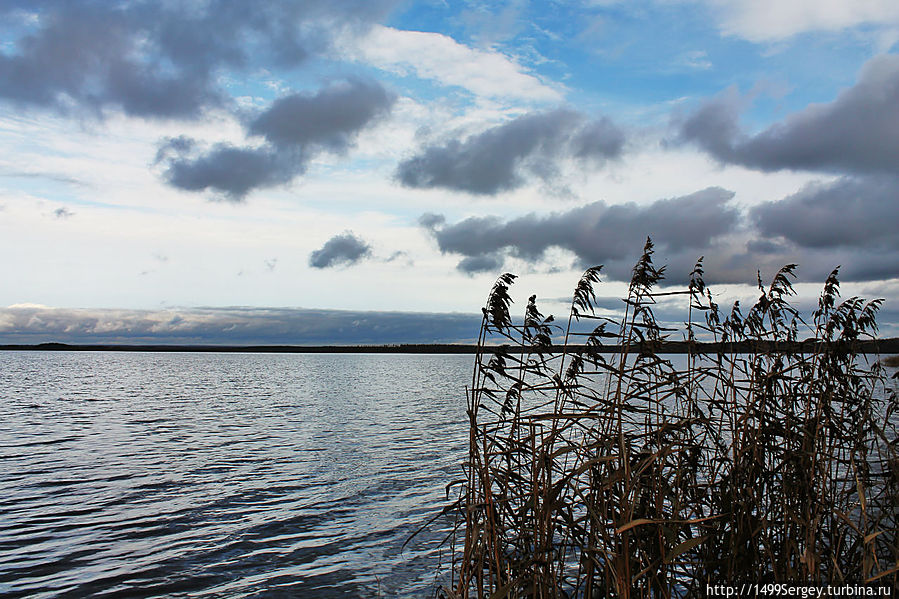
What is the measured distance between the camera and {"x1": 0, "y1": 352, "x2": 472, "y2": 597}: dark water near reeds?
404 inches

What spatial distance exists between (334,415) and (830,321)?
3196cm

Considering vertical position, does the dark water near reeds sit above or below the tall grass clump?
below

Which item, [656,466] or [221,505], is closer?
[656,466]

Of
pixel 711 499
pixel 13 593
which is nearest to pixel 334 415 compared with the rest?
pixel 13 593

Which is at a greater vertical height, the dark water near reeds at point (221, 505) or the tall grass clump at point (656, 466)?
the tall grass clump at point (656, 466)

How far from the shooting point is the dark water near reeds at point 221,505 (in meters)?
10.2

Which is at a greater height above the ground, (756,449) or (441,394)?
(756,449)

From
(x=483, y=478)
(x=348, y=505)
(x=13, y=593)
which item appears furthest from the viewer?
(x=348, y=505)

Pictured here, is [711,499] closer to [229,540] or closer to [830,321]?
[830,321]

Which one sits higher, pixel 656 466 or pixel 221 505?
pixel 656 466

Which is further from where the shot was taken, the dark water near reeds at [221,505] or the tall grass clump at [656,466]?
the dark water near reeds at [221,505]

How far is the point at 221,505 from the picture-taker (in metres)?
15.0

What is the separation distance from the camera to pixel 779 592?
6137 millimetres

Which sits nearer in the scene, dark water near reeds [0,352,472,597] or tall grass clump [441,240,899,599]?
tall grass clump [441,240,899,599]
